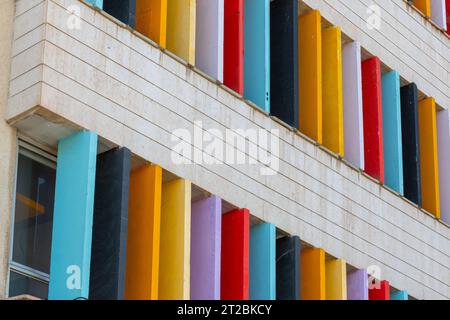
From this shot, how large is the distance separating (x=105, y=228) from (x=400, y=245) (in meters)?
9.12

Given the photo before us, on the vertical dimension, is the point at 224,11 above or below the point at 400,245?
above

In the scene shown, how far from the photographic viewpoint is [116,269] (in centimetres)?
2570

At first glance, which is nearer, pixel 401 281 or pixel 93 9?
pixel 93 9

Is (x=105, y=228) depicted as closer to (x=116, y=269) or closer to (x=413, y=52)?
(x=116, y=269)

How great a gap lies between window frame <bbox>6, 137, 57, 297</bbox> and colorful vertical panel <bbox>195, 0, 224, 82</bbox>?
13.1ft

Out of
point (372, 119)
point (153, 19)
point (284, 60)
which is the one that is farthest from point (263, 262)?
point (372, 119)

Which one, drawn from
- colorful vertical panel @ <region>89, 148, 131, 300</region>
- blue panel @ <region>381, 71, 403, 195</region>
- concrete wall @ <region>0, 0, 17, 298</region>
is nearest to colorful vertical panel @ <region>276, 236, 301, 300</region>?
colorful vertical panel @ <region>89, 148, 131, 300</region>

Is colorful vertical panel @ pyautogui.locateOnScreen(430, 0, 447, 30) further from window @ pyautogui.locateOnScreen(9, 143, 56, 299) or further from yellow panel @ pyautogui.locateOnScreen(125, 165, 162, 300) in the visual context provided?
window @ pyautogui.locateOnScreen(9, 143, 56, 299)

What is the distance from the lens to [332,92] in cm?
3288

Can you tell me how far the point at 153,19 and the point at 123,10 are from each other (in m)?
0.77

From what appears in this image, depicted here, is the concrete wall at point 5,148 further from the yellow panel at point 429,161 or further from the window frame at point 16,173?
the yellow panel at point 429,161

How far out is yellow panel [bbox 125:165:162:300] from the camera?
2644cm

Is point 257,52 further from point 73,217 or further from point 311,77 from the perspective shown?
point 73,217
